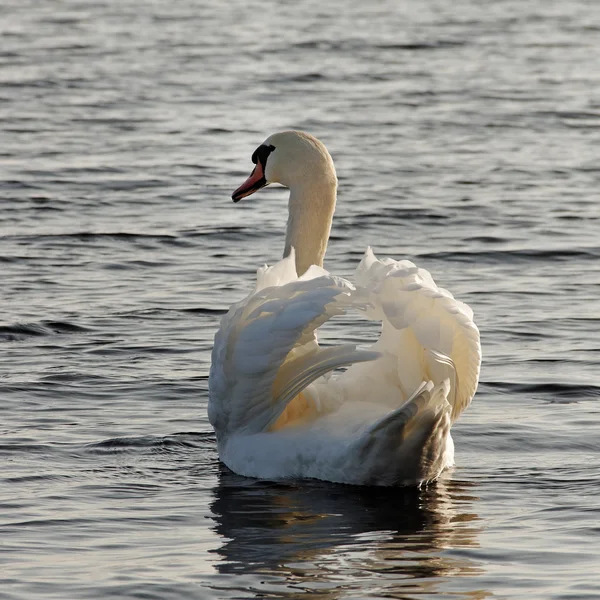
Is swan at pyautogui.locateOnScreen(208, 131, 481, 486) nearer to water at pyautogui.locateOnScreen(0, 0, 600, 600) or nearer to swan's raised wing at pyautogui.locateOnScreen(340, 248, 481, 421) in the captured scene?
swan's raised wing at pyautogui.locateOnScreen(340, 248, 481, 421)

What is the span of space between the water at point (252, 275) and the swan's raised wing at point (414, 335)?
0.51 metres

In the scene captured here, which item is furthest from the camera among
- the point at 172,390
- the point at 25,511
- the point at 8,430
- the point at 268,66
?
the point at 268,66

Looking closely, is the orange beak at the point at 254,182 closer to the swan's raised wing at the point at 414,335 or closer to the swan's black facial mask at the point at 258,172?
the swan's black facial mask at the point at 258,172

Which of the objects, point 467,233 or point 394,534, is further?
point 467,233

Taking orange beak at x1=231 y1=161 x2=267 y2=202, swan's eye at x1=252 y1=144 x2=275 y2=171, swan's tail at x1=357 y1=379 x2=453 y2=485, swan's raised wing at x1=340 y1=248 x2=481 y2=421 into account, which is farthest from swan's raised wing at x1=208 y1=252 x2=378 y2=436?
orange beak at x1=231 y1=161 x2=267 y2=202

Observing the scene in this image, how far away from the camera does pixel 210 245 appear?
12609 mm

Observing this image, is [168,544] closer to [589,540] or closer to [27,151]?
[589,540]

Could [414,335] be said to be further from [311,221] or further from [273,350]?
[311,221]

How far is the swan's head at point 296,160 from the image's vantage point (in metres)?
8.12

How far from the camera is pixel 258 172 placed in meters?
8.62

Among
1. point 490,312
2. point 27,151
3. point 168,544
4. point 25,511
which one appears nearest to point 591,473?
point 168,544

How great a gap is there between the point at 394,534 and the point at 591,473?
1.22 metres

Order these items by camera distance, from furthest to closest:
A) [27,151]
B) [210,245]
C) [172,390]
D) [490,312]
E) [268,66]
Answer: [268,66] < [27,151] < [210,245] < [490,312] < [172,390]

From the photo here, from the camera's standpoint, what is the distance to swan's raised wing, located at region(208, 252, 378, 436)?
6.62 m
